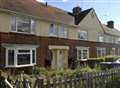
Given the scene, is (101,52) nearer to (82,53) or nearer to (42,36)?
(82,53)

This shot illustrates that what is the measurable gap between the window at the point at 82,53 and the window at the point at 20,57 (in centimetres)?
911

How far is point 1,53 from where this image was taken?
59.3 feet

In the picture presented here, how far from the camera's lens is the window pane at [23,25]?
20136 millimetres

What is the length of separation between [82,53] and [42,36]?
8.69m

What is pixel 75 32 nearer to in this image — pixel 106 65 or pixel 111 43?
pixel 106 65

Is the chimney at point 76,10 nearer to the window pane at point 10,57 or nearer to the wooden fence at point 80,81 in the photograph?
the window pane at point 10,57

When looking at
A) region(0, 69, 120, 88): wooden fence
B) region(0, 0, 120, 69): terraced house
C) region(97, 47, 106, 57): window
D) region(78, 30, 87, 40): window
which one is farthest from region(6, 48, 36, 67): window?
region(97, 47, 106, 57): window

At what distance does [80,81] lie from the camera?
7918 millimetres

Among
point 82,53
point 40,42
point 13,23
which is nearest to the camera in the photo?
point 13,23

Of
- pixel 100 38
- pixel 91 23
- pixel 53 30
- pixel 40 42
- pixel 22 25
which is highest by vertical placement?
pixel 91 23

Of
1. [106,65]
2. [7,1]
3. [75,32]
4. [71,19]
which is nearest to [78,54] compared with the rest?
[75,32]

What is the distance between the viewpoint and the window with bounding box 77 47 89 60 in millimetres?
29125

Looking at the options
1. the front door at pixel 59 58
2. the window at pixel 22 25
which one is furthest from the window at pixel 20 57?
the front door at pixel 59 58

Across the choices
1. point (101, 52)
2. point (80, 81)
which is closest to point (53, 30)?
point (101, 52)
